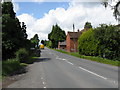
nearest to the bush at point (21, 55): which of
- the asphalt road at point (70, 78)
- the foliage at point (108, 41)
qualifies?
the asphalt road at point (70, 78)

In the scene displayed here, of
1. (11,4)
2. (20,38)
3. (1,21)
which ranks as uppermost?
(11,4)

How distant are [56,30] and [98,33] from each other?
88036mm

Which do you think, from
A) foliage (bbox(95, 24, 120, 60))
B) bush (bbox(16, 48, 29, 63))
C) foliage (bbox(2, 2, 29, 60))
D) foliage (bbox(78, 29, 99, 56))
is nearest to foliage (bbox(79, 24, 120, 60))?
foliage (bbox(95, 24, 120, 60))

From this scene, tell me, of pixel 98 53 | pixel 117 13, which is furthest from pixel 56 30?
pixel 117 13

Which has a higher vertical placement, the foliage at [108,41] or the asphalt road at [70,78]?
the foliage at [108,41]

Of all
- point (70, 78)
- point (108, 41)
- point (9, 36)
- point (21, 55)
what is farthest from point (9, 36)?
point (70, 78)

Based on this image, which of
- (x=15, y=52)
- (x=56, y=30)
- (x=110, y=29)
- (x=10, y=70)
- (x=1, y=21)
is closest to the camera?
(x=10, y=70)

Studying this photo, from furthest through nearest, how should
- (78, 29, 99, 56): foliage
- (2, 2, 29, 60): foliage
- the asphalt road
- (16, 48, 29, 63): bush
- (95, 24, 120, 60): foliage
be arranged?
(78, 29, 99, 56): foliage
(95, 24, 120, 60): foliage
(2, 2, 29, 60): foliage
(16, 48, 29, 63): bush
the asphalt road

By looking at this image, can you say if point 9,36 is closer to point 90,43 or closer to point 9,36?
point 9,36

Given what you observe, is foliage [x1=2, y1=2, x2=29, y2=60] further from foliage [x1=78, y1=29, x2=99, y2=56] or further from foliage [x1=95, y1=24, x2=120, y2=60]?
foliage [x1=78, y1=29, x2=99, y2=56]

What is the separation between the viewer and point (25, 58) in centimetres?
2931

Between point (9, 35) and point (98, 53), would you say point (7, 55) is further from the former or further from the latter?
point (98, 53)

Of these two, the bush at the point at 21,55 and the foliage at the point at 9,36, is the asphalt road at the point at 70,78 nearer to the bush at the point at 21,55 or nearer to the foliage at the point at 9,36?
the bush at the point at 21,55

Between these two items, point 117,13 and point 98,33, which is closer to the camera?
point 117,13
